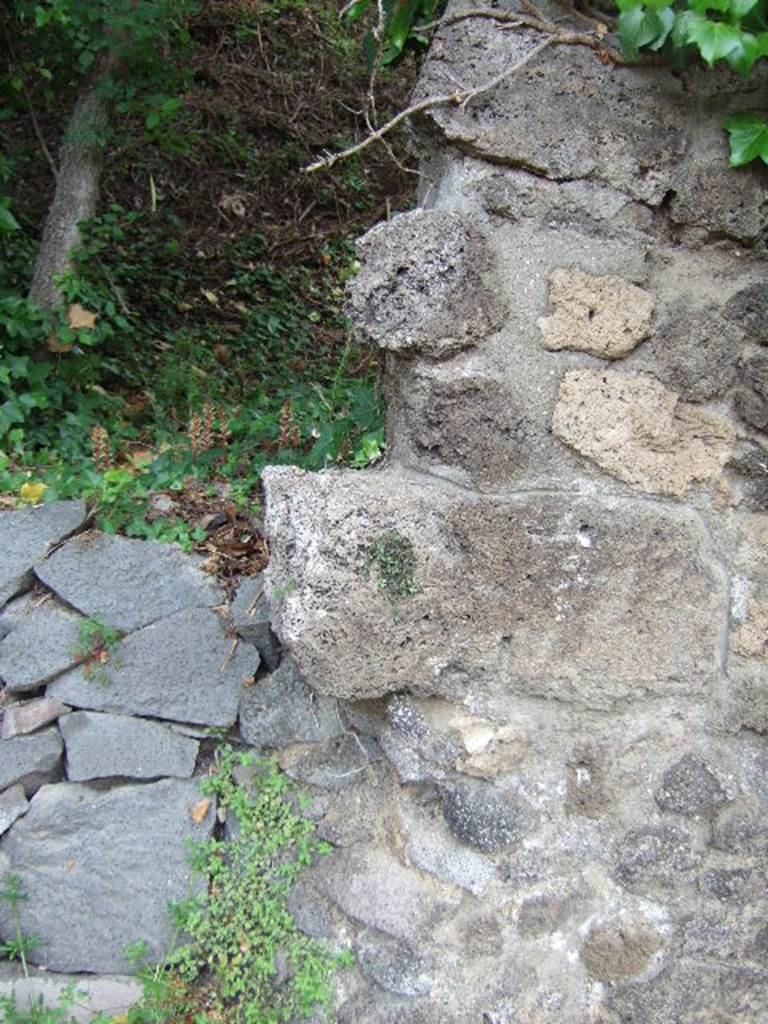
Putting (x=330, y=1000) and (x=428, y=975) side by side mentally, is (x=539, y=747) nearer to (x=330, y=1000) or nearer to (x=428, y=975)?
(x=428, y=975)

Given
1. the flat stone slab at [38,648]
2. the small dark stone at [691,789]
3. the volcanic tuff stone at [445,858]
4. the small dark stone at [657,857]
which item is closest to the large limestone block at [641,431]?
the small dark stone at [691,789]

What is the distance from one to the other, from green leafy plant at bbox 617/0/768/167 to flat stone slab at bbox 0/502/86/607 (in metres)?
1.69

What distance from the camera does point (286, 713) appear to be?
6.63ft

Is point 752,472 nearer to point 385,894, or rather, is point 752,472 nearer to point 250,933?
point 385,894

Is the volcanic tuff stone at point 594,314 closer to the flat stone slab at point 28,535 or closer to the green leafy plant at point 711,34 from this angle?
the green leafy plant at point 711,34

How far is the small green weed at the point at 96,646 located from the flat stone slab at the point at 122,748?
0.36 feet

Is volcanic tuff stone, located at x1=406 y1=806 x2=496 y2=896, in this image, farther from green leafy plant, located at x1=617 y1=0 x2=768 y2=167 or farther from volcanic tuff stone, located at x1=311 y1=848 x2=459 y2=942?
green leafy plant, located at x1=617 y1=0 x2=768 y2=167

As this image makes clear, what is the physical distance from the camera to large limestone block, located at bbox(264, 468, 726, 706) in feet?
5.25

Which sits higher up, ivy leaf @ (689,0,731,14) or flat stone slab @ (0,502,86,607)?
ivy leaf @ (689,0,731,14)

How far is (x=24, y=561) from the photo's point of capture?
239 centimetres

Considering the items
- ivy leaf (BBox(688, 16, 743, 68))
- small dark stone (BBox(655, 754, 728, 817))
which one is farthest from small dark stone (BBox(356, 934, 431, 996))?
ivy leaf (BBox(688, 16, 743, 68))

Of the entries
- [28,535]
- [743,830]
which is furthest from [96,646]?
[743,830]

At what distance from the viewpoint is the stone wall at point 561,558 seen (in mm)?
1608

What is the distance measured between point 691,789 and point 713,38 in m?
1.23
